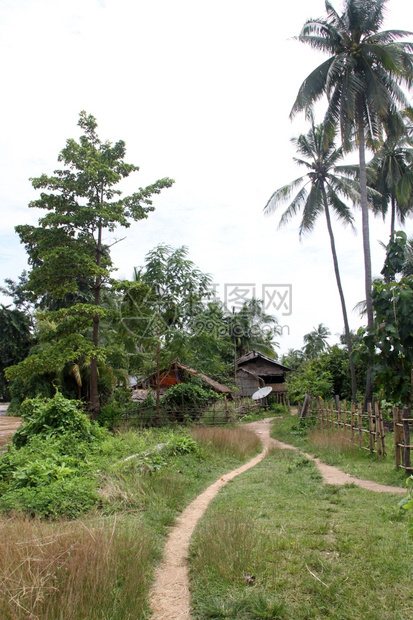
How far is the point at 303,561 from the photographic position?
167 inches

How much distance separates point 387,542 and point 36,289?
13.2m

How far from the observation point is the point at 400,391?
8984 mm

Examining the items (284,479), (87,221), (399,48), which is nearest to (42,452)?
(284,479)

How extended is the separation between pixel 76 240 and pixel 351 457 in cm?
1096

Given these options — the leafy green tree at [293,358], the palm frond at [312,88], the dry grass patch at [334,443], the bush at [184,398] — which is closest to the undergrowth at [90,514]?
the dry grass patch at [334,443]

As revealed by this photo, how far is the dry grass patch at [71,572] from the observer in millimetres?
3184

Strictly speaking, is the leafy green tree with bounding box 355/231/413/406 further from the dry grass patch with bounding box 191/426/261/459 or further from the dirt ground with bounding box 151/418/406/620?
the dry grass patch with bounding box 191/426/261/459

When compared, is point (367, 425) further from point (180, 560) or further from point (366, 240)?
point (180, 560)

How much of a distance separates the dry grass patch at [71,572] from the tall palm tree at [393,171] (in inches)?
780

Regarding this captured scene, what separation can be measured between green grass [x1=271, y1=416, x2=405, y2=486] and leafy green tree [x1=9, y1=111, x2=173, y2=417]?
23.5 ft

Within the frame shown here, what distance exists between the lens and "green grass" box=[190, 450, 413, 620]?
3.47 metres

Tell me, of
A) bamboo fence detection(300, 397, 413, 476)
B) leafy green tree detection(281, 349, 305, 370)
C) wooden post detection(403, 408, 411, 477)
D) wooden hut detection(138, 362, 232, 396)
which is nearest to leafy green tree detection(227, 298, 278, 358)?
leafy green tree detection(281, 349, 305, 370)

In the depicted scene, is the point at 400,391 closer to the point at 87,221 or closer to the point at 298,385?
the point at 87,221

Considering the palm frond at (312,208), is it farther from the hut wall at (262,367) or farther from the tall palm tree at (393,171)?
the hut wall at (262,367)
